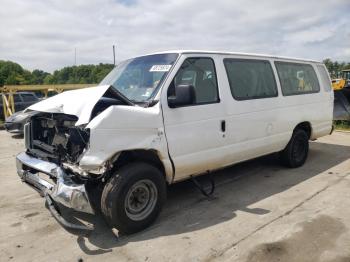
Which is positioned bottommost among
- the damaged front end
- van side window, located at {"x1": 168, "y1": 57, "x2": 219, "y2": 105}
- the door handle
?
the damaged front end

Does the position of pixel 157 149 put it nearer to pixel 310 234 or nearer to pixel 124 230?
pixel 124 230

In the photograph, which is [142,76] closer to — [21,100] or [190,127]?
[190,127]

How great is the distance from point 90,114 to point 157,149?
862 millimetres

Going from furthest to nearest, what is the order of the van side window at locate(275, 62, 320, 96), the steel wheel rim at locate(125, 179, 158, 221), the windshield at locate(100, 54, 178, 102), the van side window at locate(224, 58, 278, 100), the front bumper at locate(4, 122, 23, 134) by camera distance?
1. the front bumper at locate(4, 122, 23, 134)
2. the van side window at locate(275, 62, 320, 96)
3. the van side window at locate(224, 58, 278, 100)
4. the windshield at locate(100, 54, 178, 102)
5. the steel wheel rim at locate(125, 179, 158, 221)

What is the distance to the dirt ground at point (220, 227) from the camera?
3.41 meters

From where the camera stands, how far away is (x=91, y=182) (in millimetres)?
3740

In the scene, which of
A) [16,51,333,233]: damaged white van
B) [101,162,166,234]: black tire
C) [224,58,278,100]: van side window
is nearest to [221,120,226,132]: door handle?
[16,51,333,233]: damaged white van

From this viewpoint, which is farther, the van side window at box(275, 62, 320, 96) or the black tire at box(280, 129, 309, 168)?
the black tire at box(280, 129, 309, 168)

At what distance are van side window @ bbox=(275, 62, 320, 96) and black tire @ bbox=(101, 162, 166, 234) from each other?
3.11 m

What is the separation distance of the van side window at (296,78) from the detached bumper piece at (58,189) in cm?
Answer: 389

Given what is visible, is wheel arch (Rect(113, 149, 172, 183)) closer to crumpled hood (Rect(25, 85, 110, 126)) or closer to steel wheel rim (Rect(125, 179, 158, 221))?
steel wheel rim (Rect(125, 179, 158, 221))

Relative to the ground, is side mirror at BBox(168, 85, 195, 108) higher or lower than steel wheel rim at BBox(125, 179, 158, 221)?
higher

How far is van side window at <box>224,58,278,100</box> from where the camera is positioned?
487cm

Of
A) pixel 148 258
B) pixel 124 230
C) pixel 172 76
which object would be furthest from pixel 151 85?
pixel 148 258
